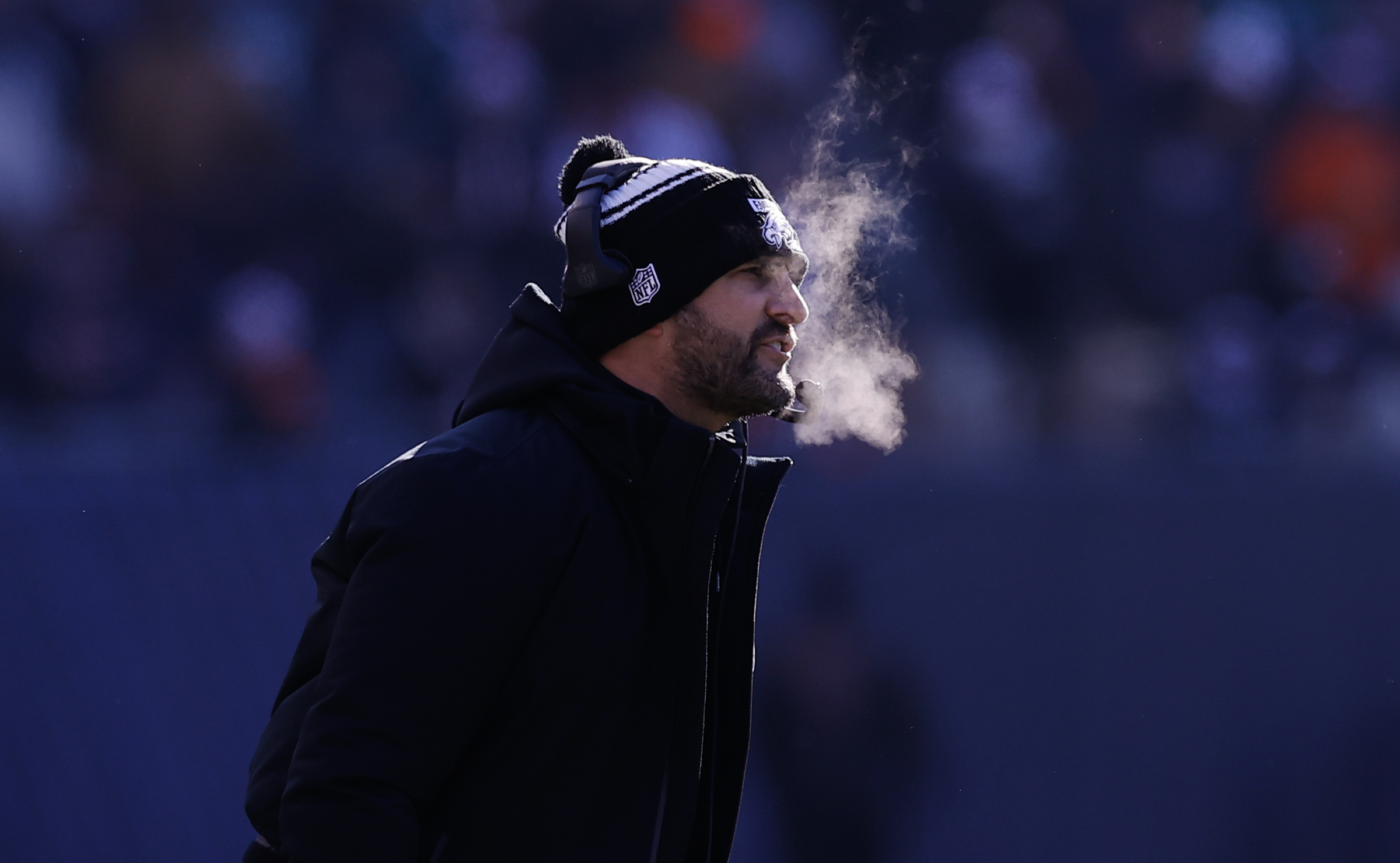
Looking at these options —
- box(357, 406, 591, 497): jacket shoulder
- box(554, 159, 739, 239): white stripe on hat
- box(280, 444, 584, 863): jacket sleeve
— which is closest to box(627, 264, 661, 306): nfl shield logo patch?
box(554, 159, 739, 239): white stripe on hat

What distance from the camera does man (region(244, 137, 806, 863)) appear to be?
181 centimetres

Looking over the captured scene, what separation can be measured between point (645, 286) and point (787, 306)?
0.25 m

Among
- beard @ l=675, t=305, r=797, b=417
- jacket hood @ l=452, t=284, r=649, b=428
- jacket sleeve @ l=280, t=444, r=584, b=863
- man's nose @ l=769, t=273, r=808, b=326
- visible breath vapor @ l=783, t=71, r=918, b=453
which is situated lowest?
jacket sleeve @ l=280, t=444, r=584, b=863

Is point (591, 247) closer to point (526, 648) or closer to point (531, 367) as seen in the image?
point (531, 367)

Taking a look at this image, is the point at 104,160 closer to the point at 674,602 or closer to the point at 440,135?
the point at 440,135

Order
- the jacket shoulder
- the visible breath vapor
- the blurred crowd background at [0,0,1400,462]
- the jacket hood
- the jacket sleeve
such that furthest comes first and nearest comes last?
the blurred crowd background at [0,0,1400,462]
the visible breath vapor
the jacket hood
the jacket shoulder
the jacket sleeve

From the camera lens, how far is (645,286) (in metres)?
2.30

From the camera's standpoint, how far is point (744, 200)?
2.43 metres

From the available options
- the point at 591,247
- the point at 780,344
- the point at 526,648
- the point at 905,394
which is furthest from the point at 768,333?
the point at 905,394

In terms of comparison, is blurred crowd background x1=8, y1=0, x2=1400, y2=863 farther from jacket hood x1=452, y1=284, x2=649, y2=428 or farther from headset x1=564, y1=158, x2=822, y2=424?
jacket hood x1=452, y1=284, x2=649, y2=428

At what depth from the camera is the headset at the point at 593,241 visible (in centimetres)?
229

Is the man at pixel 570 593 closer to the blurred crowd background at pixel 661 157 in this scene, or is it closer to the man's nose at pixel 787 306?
the man's nose at pixel 787 306

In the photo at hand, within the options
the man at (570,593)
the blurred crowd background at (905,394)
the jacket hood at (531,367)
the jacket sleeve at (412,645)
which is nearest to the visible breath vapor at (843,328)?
the blurred crowd background at (905,394)

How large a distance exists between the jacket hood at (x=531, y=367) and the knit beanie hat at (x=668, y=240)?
85mm
